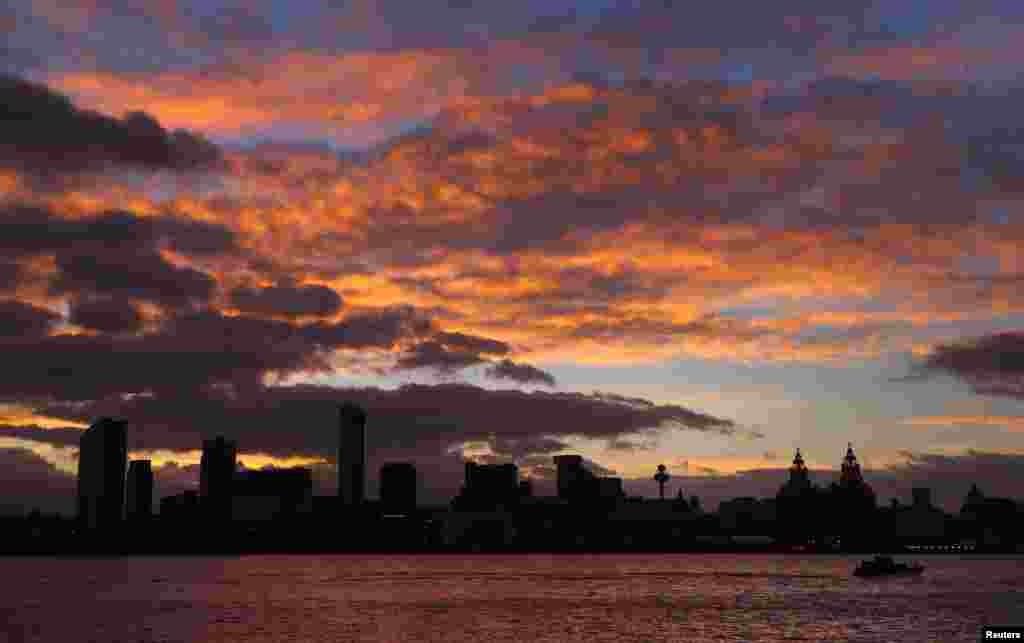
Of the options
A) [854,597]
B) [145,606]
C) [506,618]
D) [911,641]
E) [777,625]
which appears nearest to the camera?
[911,641]

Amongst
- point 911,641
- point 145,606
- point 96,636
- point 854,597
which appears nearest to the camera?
point 911,641

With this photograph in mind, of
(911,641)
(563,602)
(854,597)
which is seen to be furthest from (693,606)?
(911,641)

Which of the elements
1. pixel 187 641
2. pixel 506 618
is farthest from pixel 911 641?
pixel 187 641

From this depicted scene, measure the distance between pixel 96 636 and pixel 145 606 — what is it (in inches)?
2084

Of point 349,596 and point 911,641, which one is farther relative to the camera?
point 349,596

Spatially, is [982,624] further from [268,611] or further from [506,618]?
[268,611]

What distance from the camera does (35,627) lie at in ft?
452

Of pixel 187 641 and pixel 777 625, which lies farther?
pixel 777 625

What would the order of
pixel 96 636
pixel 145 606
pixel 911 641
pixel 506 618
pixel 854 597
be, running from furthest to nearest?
pixel 854 597, pixel 145 606, pixel 506 618, pixel 96 636, pixel 911 641

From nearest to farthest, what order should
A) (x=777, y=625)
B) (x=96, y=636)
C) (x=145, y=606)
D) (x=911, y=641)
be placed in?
(x=911, y=641) → (x=96, y=636) → (x=777, y=625) → (x=145, y=606)

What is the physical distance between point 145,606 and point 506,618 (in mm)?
61226

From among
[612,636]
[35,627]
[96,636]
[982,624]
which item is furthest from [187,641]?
[982,624]

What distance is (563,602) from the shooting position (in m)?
182

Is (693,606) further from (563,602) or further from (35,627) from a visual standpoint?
(35,627)
